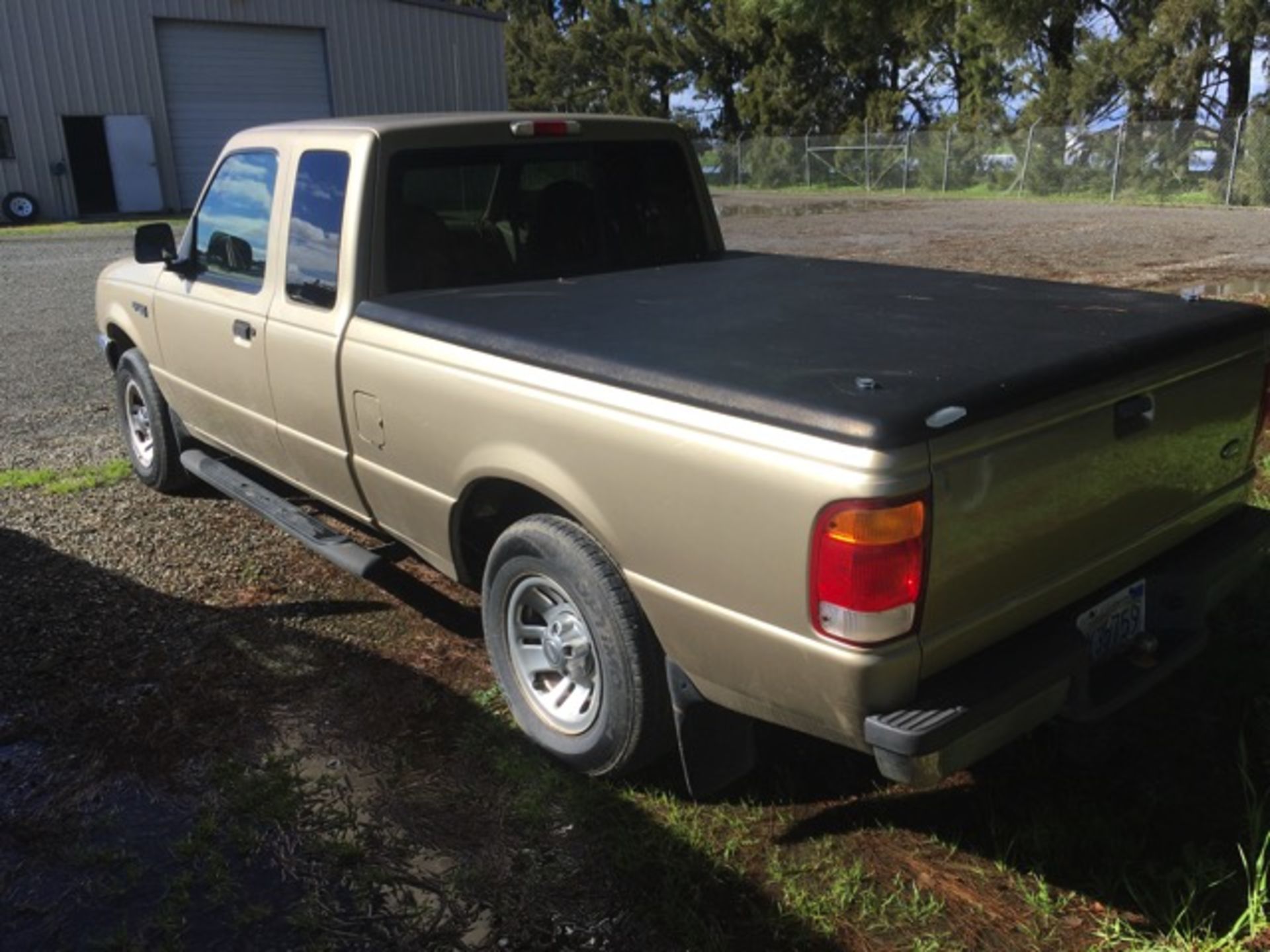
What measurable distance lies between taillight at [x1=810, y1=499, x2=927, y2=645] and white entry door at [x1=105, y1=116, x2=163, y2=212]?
30.2 metres

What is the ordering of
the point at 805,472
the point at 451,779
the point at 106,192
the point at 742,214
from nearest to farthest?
the point at 805,472 < the point at 451,779 < the point at 742,214 < the point at 106,192

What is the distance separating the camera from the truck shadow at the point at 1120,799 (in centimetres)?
276

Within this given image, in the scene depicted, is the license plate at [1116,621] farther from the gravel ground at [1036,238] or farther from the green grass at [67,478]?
the gravel ground at [1036,238]

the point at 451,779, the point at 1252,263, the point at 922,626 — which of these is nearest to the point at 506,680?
the point at 451,779

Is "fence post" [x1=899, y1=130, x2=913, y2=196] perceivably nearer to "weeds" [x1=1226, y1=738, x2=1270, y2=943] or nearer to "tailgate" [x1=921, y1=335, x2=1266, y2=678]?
"tailgate" [x1=921, y1=335, x2=1266, y2=678]

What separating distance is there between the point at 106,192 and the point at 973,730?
3153 cm

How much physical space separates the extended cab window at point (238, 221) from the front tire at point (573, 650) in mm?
1885

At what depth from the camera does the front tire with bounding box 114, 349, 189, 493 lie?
5570 millimetres

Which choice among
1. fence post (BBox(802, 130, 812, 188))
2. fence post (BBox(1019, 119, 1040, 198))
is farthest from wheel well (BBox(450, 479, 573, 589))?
fence post (BBox(802, 130, 812, 188))

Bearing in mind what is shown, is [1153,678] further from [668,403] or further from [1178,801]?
[668,403]

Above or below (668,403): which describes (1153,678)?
below

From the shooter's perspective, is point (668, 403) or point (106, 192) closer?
point (668, 403)

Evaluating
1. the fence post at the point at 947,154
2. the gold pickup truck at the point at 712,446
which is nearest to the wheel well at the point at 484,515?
the gold pickup truck at the point at 712,446

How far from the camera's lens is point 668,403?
8.55 ft
